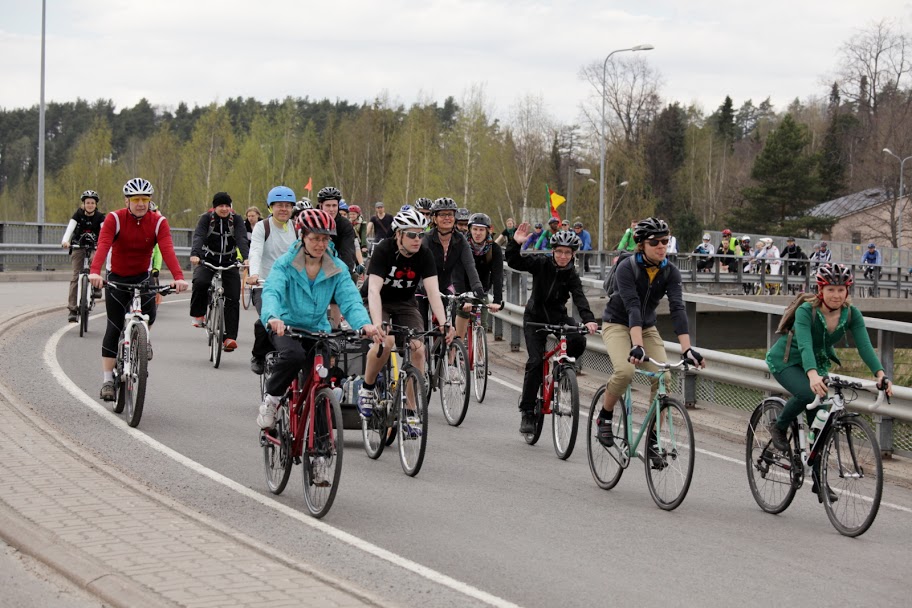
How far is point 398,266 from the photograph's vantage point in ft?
33.1

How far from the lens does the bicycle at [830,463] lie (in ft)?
24.8

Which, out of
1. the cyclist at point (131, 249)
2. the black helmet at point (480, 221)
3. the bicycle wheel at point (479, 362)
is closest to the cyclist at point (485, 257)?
the black helmet at point (480, 221)

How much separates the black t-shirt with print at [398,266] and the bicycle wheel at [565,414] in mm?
1336

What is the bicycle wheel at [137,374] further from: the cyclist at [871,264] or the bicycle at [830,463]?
the cyclist at [871,264]

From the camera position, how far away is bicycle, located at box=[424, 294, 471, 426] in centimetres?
1152

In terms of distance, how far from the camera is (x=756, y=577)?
21.4 feet

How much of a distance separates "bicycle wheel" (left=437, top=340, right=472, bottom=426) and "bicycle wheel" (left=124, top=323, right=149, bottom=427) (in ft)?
9.22

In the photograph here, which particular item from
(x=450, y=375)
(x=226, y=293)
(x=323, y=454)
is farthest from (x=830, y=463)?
(x=226, y=293)

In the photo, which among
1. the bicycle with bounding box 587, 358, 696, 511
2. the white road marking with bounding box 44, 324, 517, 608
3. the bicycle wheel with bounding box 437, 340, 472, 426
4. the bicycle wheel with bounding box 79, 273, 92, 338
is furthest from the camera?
the bicycle wheel with bounding box 79, 273, 92, 338

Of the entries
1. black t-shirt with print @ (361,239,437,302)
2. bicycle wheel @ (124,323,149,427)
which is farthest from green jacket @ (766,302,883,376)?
bicycle wheel @ (124,323,149,427)

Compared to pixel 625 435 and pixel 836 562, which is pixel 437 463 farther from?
pixel 836 562

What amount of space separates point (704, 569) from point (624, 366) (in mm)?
2365

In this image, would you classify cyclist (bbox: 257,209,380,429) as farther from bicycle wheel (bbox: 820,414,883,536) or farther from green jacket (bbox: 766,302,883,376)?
bicycle wheel (bbox: 820,414,883,536)

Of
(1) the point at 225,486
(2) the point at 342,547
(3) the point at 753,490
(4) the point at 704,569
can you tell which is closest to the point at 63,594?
(2) the point at 342,547
